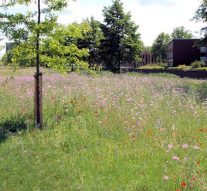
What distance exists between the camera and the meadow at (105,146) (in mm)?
5867

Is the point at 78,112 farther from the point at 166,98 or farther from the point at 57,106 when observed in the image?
the point at 166,98

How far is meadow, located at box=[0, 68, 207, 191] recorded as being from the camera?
5867 mm

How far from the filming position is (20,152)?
7.91 m

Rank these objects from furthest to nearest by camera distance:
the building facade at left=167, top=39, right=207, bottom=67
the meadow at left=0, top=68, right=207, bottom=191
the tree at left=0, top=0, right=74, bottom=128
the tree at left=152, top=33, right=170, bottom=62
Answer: the tree at left=152, top=33, right=170, bottom=62 < the building facade at left=167, top=39, right=207, bottom=67 < the tree at left=0, top=0, right=74, bottom=128 < the meadow at left=0, top=68, right=207, bottom=191

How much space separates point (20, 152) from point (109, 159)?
2.05m

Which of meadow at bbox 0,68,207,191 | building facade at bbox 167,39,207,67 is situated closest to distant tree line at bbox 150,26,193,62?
building facade at bbox 167,39,207,67

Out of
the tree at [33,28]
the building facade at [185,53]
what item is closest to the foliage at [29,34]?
the tree at [33,28]

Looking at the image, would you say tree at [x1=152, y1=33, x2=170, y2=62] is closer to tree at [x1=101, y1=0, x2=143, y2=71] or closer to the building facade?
the building facade

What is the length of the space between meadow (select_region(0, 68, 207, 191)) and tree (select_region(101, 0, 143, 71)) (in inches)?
1437

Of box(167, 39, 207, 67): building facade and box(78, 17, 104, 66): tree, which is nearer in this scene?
box(78, 17, 104, 66): tree

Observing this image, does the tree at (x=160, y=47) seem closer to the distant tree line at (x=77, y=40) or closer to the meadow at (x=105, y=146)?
the distant tree line at (x=77, y=40)

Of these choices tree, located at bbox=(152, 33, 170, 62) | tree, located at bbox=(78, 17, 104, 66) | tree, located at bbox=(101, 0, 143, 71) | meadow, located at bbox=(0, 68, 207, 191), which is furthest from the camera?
tree, located at bbox=(152, 33, 170, 62)

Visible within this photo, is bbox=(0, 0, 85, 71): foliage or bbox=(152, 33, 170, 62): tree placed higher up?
bbox=(152, 33, 170, 62): tree

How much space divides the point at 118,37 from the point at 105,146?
4176cm
